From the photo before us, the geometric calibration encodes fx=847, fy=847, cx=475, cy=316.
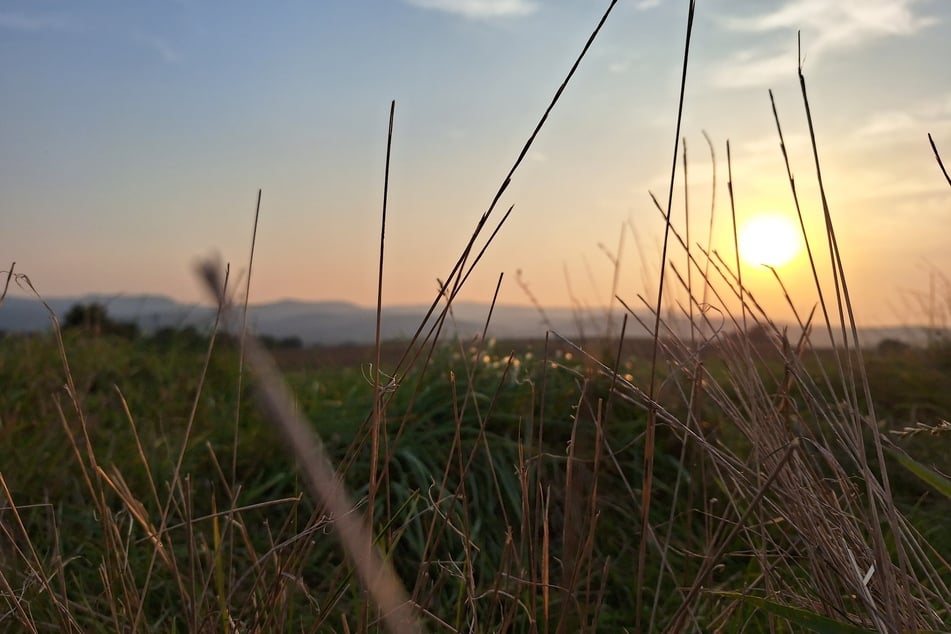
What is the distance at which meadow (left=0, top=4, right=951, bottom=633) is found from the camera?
1117 millimetres

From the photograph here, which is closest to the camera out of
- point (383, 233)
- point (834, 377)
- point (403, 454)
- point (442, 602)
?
point (383, 233)

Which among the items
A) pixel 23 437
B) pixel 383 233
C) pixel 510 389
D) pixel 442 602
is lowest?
pixel 442 602

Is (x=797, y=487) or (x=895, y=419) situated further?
(x=895, y=419)

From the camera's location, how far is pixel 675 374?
135 centimetres

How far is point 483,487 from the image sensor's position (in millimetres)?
2973

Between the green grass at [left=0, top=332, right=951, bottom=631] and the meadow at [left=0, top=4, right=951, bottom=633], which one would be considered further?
the green grass at [left=0, top=332, right=951, bottom=631]

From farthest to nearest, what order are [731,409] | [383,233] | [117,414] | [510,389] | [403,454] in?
[117,414] → [510,389] → [403,454] → [731,409] → [383,233]

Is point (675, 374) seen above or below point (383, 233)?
below

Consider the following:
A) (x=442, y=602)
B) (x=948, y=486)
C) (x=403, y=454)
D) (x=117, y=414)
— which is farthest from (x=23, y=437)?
(x=948, y=486)

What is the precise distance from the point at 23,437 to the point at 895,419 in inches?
150

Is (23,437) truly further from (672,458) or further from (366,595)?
(366,595)

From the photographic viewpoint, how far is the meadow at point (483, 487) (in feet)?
3.67

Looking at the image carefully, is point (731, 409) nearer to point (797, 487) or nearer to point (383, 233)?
point (797, 487)

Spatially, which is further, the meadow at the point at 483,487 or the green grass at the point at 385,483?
the green grass at the point at 385,483
